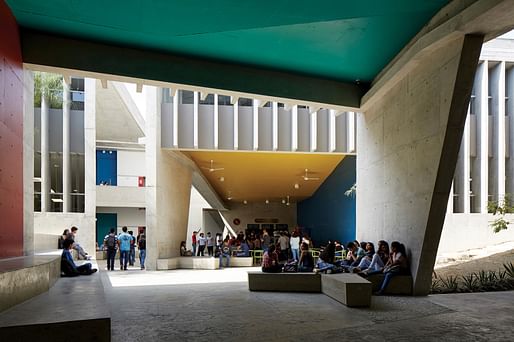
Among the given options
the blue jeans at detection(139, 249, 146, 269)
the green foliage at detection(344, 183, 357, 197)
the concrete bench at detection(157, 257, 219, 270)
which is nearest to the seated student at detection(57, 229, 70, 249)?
the blue jeans at detection(139, 249, 146, 269)

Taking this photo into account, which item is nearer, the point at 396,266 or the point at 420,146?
the point at 420,146

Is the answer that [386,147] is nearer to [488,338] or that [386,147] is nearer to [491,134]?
[488,338]

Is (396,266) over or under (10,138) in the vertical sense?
under

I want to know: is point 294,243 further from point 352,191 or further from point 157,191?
point 157,191

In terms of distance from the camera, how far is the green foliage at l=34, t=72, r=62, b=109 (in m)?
18.7

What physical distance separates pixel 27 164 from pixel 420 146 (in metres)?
7.60

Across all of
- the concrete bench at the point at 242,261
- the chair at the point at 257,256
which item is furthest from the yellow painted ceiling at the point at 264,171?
the concrete bench at the point at 242,261

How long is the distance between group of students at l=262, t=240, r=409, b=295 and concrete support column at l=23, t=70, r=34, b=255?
4995 millimetres

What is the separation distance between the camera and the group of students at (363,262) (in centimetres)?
909

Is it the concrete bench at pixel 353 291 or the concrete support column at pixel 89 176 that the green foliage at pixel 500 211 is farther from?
the concrete support column at pixel 89 176

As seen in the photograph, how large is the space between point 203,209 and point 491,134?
24756 millimetres

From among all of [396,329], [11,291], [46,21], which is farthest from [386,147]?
[11,291]

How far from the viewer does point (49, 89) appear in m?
A: 18.9

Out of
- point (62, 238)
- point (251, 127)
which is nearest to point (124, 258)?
point (62, 238)
